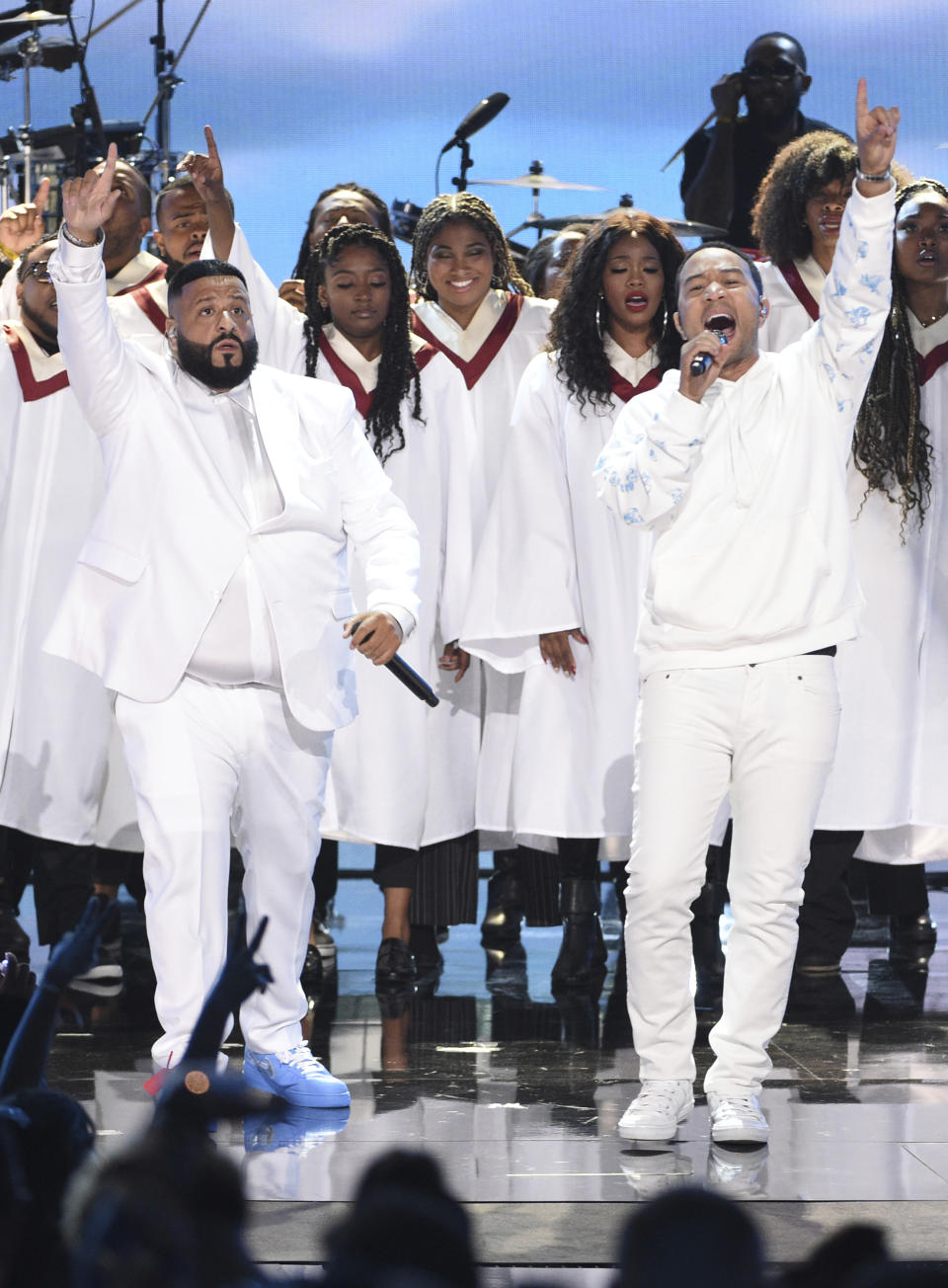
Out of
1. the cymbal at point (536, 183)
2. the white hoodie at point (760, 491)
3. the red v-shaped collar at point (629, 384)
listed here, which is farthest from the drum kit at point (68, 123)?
the white hoodie at point (760, 491)

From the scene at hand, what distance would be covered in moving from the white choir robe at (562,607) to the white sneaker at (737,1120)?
5.96 ft

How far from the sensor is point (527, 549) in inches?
213

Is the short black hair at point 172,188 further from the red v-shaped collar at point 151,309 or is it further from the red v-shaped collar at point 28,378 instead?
the red v-shaped collar at point 28,378

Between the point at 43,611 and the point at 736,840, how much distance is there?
261 cm

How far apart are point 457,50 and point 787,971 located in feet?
16.8

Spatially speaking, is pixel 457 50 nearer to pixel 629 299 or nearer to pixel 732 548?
pixel 629 299

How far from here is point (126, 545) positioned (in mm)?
4008

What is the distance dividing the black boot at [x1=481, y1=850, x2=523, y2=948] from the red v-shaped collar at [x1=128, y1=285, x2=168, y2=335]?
83.0 inches

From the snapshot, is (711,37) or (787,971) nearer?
(787,971)

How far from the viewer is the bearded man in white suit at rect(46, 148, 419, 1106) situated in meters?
3.87

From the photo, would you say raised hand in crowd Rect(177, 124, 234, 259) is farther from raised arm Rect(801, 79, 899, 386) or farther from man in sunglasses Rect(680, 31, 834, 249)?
man in sunglasses Rect(680, 31, 834, 249)

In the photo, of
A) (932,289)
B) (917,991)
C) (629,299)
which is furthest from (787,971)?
(932,289)

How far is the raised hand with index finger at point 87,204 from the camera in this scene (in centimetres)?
381

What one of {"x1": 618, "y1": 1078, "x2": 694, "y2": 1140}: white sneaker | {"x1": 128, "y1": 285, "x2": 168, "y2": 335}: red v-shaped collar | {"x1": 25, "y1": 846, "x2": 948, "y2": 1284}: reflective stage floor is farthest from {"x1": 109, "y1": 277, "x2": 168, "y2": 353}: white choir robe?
{"x1": 618, "y1": 1078, "x2": 694, "y2": 1140}: white sneaker
